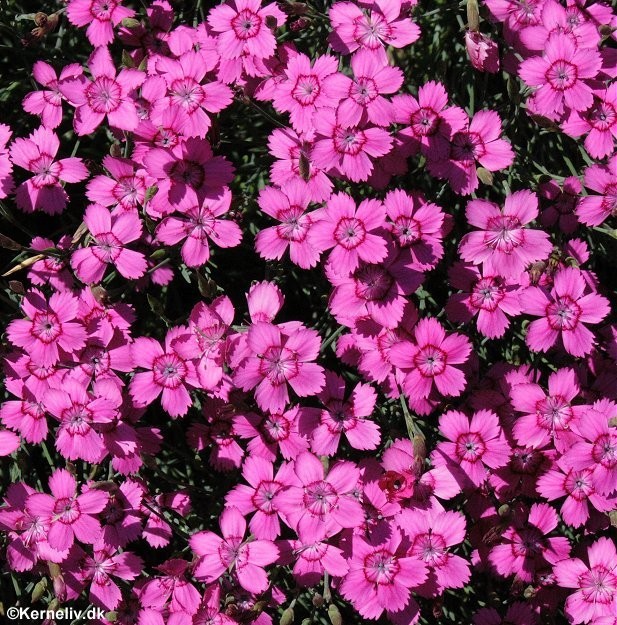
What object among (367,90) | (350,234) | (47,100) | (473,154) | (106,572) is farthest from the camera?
(47,100)

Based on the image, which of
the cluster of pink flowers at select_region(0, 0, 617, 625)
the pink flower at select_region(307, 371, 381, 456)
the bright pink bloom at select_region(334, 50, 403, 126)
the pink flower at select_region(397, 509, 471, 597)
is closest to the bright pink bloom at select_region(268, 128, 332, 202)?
the cluster of pink flowers at select_region(0, 0, 617, 625)

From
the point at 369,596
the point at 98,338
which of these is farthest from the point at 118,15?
the point at 369,596

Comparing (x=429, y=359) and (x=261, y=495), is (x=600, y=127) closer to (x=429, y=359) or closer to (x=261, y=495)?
(x=429, y=359)

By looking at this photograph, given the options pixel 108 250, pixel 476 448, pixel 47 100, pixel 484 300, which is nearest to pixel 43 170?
pixel 47 100

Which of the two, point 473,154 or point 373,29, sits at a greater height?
point 373,29

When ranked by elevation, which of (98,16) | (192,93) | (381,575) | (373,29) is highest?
(373,29)

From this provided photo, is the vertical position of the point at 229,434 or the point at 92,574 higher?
the point at 229,434

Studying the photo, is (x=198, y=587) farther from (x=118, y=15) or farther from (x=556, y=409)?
(x=118, y=15)

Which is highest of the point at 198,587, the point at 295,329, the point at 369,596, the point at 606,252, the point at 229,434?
the point at 606,252
